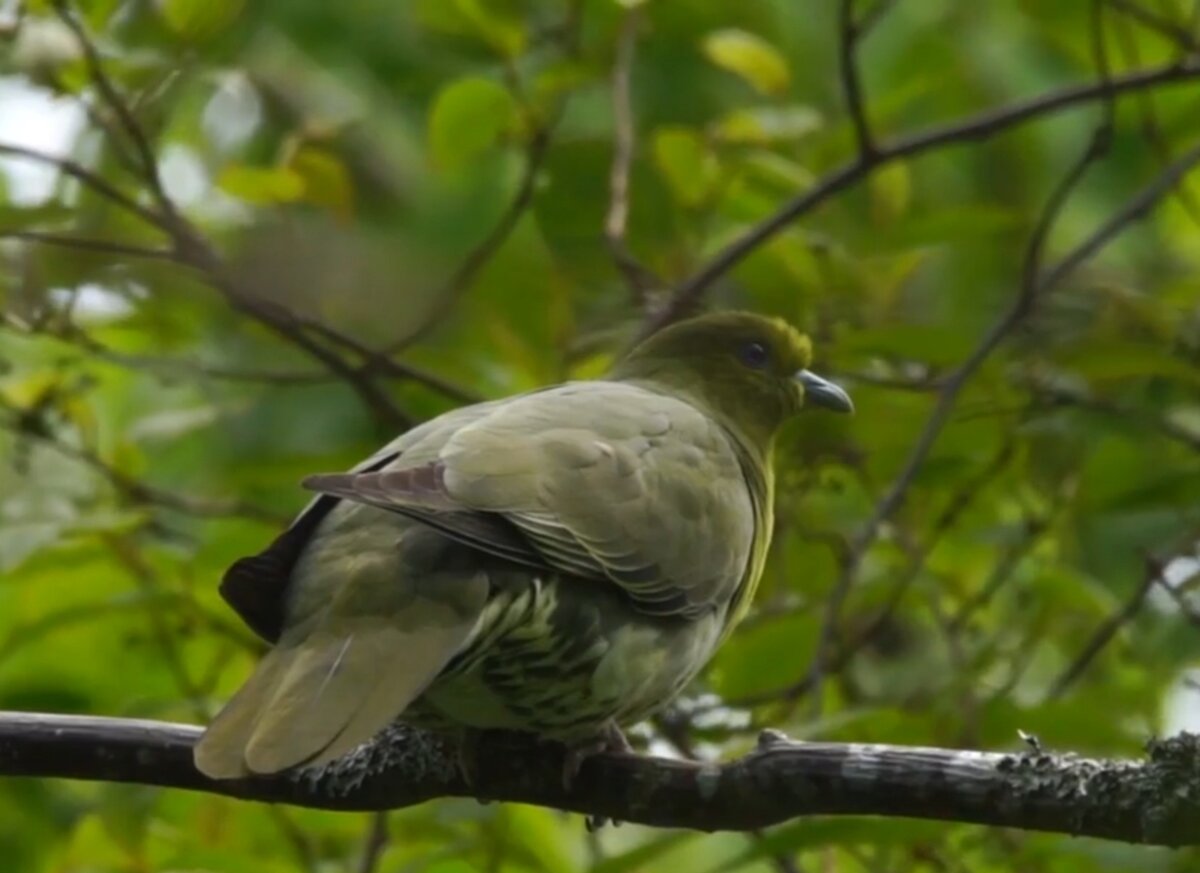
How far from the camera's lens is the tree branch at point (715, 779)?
2516 millimetres

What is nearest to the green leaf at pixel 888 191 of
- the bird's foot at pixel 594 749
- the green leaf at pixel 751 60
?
the green leaf at pixel 751 60

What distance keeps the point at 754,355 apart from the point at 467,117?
2.66ft

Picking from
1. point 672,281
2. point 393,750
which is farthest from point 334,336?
point 393,750

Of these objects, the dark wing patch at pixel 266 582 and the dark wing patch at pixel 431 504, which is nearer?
the dark wing patch at pixel 431 504

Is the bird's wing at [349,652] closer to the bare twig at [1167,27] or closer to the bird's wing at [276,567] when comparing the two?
the bird's wing at [276,567]

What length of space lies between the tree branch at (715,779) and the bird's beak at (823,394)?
1107mm

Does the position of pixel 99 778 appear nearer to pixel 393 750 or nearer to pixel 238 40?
pixel 393 750

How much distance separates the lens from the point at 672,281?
4828mm

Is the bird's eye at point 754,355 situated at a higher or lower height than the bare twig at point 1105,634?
higher

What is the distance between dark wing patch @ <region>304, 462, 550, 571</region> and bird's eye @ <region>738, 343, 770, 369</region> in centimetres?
139

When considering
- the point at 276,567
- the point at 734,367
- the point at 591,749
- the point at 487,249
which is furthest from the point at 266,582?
the point at 734,367

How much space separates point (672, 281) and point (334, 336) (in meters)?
0.92

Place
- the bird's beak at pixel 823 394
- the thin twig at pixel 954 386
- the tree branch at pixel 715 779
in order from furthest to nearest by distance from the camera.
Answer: the bird's beak at pixel 823 394
the thin twig at pixel 954 386
the tree branch at pixel 715 779

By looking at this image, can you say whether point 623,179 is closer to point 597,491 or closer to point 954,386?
point 954,386
